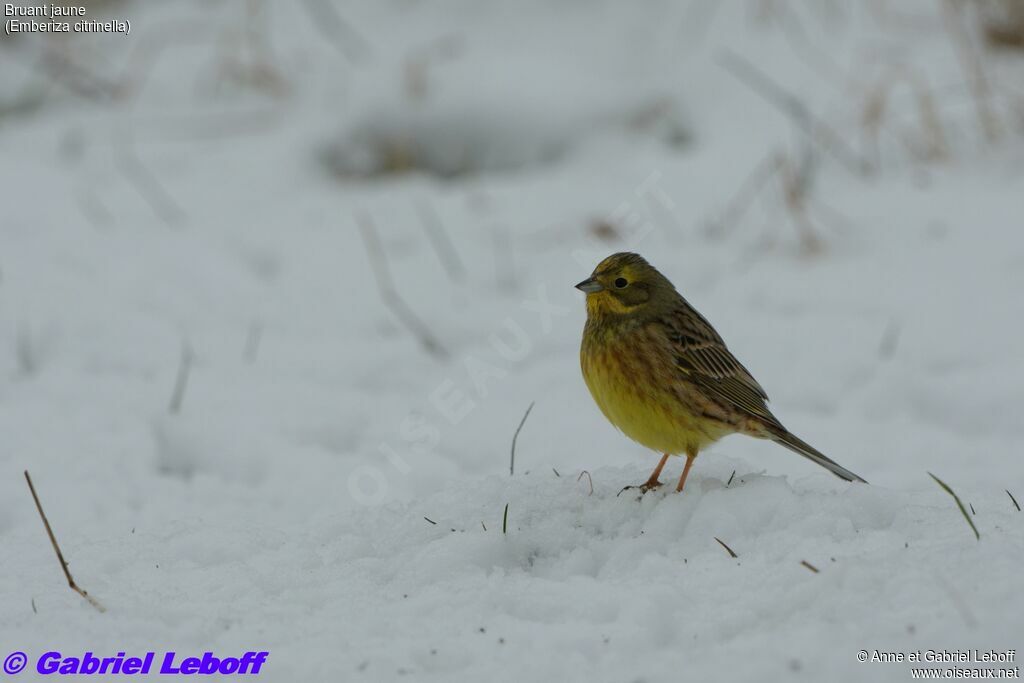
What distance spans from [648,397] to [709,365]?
0.30 m

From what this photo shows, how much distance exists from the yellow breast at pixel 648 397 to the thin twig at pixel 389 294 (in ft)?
7.78

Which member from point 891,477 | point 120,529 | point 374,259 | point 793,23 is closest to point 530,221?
point 374,259

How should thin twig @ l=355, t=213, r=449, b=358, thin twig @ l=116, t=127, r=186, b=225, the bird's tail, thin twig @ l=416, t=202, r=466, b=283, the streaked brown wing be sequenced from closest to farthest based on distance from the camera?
the bird's tail < the streaked brown wing < thin twig @ l=355, t=213, r=449, b=358 < thin twig @ l=416, t=202, r=466, b=283 < thin twig @ l=116, t=127, r=186, b=225

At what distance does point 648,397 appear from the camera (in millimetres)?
3652

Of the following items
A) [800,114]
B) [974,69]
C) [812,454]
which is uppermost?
[974,69]

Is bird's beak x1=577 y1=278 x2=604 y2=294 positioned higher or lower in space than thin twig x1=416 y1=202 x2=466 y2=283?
higher

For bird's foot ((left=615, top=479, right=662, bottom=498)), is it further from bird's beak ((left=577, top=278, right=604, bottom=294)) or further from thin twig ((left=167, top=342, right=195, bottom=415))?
thin twig ((left=167, top=342, right=195, bottom=415))

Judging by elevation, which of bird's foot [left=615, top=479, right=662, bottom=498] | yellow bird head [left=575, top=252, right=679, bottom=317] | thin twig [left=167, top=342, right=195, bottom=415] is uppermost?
yellow bird head [left=575, top=252, right=679, bottom=317]

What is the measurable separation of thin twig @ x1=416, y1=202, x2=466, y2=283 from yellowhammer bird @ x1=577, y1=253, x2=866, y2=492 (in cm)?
306

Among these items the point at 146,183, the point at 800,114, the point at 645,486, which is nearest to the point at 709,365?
the point at 645,486

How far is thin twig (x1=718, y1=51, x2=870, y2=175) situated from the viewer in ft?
24.9

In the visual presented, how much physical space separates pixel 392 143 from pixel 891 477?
502 cm

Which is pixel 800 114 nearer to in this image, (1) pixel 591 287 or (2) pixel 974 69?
(2) pixel 974 69

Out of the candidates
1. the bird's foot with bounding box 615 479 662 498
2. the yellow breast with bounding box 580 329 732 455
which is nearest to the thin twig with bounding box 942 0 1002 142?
the yellow breast with bounding box 580 329 732 455
